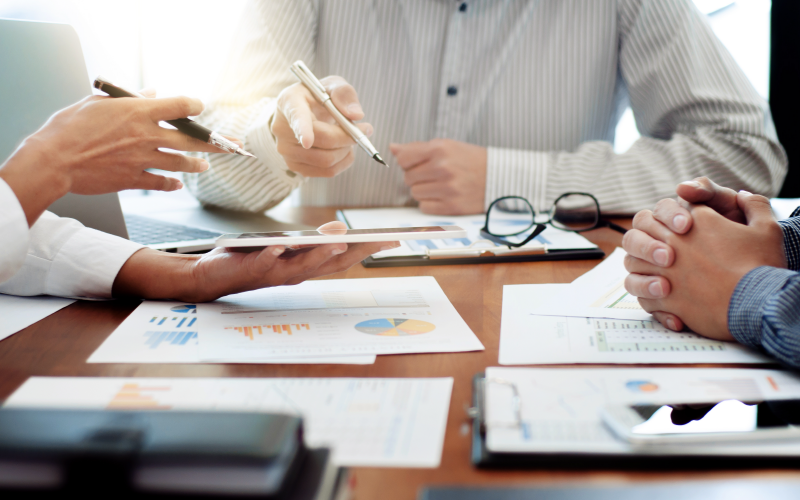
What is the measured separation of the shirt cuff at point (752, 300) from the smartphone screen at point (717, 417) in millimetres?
118

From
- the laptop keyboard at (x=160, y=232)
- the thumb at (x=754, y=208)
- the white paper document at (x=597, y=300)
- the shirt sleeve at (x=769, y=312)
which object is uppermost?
the thumb at (x=754, y=208)

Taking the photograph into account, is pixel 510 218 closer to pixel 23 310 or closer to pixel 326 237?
pixel 326 237

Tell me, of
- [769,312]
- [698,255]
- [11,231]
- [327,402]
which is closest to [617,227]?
[698,255]

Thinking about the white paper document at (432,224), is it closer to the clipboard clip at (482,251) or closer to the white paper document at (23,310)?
the clipboard clip at (482,251)

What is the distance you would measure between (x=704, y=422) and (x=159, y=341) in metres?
0.46

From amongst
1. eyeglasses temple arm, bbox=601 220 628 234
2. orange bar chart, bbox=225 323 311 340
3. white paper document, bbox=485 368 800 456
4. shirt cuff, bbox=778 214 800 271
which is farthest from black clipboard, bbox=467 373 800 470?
eyeglasses temple arm, bbox=601 220 628 234

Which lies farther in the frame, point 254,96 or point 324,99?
point 254,96

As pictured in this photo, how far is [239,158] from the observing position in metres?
1.16

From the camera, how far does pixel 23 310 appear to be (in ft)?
2.03

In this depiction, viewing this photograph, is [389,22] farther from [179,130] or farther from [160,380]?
[160,380]

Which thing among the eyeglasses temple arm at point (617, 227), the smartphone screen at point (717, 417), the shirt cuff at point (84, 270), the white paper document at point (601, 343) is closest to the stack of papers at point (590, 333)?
the white paper document at point (601, 343)

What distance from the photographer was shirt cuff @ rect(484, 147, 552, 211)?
1.16m

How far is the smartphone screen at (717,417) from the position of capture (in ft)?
1.15

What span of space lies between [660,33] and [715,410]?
3.63 ft
